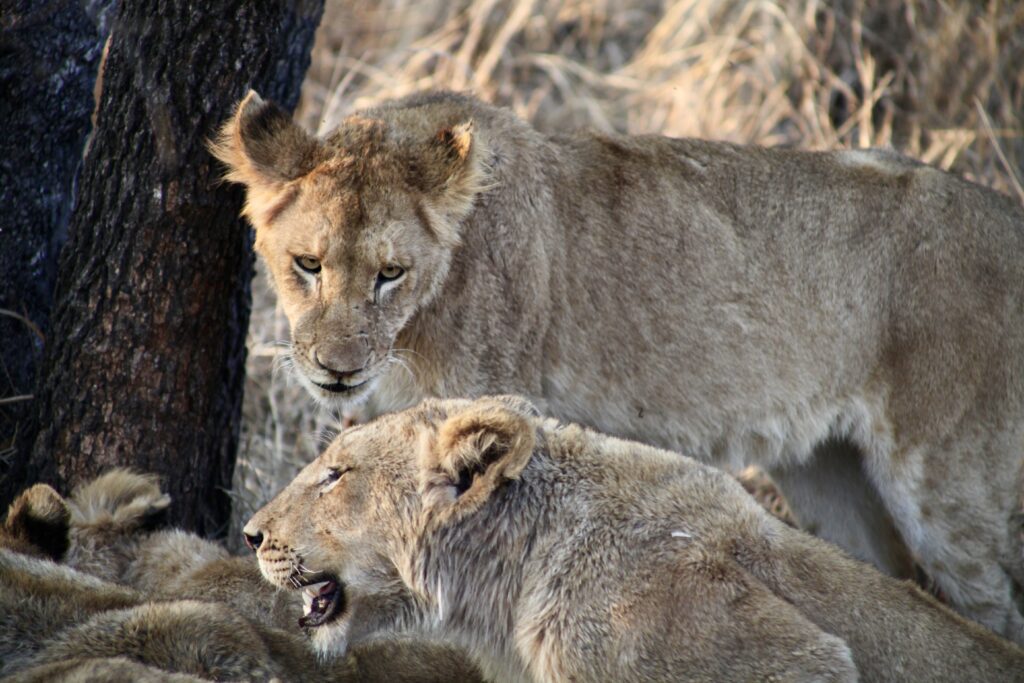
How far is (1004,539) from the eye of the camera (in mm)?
5895

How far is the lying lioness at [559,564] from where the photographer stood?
4.00m

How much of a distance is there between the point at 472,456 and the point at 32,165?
2436 mm

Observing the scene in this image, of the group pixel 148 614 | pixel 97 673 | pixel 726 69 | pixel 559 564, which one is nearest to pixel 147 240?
pixel 148 614

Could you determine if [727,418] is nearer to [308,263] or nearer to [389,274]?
[389,274]

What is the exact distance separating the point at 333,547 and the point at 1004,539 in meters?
3.24

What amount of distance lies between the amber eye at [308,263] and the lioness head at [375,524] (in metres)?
0.92

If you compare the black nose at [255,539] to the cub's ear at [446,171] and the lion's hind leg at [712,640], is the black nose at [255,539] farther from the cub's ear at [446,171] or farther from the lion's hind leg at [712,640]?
the cub's ear at [446,171]

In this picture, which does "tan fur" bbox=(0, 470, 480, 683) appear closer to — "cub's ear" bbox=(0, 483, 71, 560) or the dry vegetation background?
"cub's ear" bbox=(0, 483, 71, 560)

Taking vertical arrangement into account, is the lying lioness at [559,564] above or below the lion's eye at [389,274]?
below

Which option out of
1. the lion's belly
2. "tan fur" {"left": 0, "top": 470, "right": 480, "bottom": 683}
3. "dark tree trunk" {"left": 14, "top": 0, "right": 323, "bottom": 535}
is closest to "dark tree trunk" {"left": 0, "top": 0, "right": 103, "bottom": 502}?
"dark tree trunk" {"left": 14, "top": 0, "right": 323, "bottom": 535}

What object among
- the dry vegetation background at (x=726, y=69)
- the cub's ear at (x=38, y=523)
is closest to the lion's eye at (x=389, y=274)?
the cub's ear at (x=38, y=523)

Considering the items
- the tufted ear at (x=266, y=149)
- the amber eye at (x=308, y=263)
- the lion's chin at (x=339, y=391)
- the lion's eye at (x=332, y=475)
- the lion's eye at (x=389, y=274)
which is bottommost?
the lion's chin at (x=339, y=391)

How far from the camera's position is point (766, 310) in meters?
5.86

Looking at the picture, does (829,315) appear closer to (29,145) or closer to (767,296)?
(767,296)
